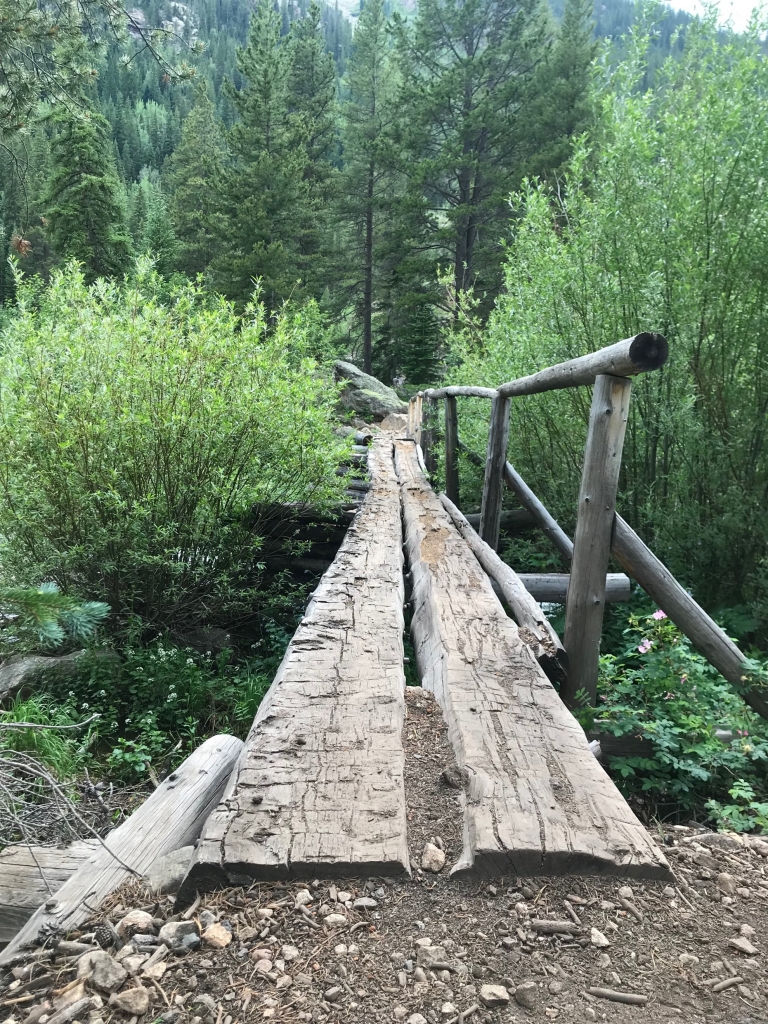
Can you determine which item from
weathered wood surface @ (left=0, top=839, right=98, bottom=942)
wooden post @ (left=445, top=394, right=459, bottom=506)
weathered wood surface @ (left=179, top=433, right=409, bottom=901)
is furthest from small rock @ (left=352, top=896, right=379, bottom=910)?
wooden post @ (left=445, top=394, right=459, bottom=506)

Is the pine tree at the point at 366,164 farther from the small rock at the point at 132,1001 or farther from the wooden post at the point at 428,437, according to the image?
the small rock at the point at 132,1001

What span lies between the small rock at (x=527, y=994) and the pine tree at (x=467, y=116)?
21.5 metres

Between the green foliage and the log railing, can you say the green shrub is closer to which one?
the log railing

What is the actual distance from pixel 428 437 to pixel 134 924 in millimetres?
9594

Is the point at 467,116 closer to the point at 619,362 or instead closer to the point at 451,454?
the point at 451,454

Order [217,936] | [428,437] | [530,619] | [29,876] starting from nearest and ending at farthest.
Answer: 1. [217,936]
2. [29,876]
3. [530,619]
4. [428,437]

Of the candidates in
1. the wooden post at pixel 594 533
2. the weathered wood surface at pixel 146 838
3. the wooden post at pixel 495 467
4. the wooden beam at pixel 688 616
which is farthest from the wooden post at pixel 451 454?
the weathered wood surface at pixel 146 838

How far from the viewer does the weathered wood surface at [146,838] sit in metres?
1.37

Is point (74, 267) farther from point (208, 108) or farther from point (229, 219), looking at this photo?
point (208, 108)

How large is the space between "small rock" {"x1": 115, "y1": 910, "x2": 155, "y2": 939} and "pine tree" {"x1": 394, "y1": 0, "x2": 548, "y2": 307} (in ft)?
70.6

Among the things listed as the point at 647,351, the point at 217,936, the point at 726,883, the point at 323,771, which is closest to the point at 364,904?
the point at 217,936

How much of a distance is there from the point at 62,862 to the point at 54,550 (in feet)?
9.98

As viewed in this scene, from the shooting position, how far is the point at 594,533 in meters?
2.94

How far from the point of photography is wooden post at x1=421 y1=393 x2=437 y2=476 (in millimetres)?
9859
